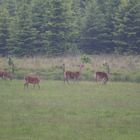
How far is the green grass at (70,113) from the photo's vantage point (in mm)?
16000

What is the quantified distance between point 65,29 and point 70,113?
3498 cm

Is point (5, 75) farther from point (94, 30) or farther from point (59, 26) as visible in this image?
point (94, 30)

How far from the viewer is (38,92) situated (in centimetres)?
2712

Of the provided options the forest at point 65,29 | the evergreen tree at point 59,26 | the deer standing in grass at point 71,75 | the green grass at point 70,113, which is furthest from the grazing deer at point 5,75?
the evergreen tree at point 59,26

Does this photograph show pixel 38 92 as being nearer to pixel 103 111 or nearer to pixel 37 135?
pixel 103 111

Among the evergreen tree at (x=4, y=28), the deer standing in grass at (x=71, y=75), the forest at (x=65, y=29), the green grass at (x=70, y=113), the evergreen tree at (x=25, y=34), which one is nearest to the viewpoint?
the green grass at (x=70, y=113)

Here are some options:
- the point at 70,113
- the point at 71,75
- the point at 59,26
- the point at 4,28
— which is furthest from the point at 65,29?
the point at 70,113

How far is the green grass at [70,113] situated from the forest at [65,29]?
23.0 m

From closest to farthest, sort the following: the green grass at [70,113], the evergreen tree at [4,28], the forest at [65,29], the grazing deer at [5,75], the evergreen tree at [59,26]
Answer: the green grass at [70,113]
the grazing deer at [5,75]
the forest at [65,29]
the evergreen tree at [59,26]
the evergreen tree at [4,28]

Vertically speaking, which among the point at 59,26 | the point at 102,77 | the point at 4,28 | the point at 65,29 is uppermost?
the point at 59,26

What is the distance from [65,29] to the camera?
5434 centimetres

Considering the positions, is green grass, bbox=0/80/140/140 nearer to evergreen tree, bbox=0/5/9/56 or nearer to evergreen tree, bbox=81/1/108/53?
evergreen tree, bbox=81/1/108/53

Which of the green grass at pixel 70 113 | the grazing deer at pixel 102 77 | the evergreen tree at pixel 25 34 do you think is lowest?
the green grass at pixel 70 113

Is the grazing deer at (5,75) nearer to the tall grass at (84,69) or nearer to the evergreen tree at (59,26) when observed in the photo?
the tall grass at (84,69)
